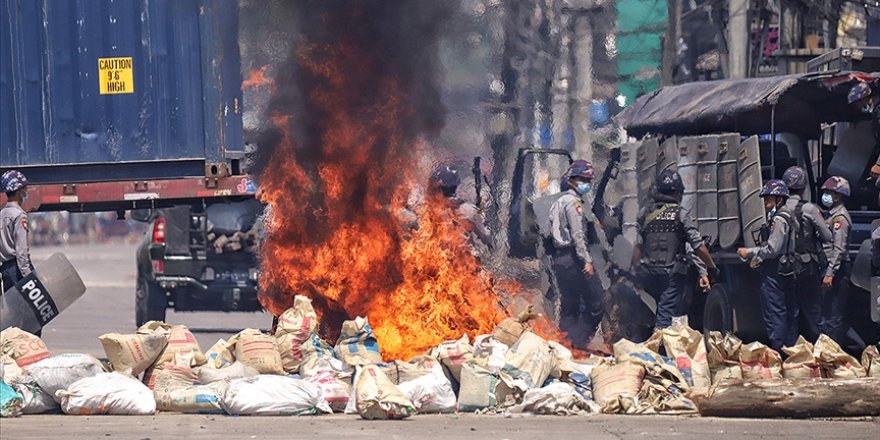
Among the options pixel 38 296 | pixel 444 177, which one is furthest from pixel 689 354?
pixel 38 296

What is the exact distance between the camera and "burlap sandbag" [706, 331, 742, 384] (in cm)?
1023

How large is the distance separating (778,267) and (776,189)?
0.65m

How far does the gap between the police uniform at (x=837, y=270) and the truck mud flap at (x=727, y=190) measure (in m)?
1.20

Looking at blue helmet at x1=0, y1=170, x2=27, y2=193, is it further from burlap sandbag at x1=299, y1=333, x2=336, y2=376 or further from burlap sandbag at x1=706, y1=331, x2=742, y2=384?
burlap sandbag at x1=706, y1=331, x2=742, y2=384

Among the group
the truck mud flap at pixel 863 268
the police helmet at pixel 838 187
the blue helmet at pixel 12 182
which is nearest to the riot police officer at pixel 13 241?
the blue helmet at pixel 12 182

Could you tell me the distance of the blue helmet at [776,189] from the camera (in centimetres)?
1191

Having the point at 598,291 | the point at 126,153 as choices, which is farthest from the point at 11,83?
the point at 598,291

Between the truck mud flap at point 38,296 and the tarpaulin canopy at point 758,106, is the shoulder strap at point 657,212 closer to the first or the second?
the tarpaulin canopy at point 758,106

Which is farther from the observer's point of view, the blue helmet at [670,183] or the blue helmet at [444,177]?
the blue helmet at [670,183]

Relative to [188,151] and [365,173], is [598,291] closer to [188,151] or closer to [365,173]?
[365,173]

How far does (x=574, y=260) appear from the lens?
43.1 ft

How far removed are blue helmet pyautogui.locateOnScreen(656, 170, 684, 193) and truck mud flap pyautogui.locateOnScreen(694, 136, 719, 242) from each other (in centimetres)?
76

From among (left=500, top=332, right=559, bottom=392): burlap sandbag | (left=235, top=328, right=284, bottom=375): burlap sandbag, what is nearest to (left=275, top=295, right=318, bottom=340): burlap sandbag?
(left=235, top=328, right=284, bottom=375): burlap sandbag

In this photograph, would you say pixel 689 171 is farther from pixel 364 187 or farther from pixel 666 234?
pixel 364 187
